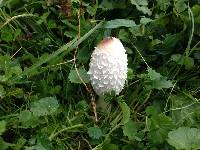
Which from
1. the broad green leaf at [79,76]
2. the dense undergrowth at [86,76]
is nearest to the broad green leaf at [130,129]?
the dense undergrowth at [86,76]

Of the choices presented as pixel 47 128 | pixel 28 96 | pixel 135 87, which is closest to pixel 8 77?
pixel 28 96

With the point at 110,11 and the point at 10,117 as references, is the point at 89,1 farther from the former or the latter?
the point at 10,117

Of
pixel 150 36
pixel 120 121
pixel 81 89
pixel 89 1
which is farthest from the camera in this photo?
pixel 89 1

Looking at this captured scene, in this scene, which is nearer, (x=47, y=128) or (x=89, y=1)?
(x=47, y=128)

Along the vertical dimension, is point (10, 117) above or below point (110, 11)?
below

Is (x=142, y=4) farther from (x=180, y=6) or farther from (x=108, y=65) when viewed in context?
(x=108, y=65)

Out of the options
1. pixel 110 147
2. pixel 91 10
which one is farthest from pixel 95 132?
pixel 91 10

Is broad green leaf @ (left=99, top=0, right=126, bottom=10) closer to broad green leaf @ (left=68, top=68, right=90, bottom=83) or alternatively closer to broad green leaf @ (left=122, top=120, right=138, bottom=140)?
broad green leaf @ (left=68, top=68, right=90, bottom=83)
